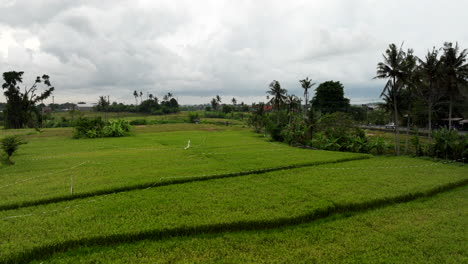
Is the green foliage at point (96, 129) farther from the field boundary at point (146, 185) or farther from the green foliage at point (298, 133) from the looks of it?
the field boundary at point (146, 185)

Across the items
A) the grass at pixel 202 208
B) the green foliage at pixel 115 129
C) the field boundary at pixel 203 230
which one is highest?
the green foliage at pixel 115 129

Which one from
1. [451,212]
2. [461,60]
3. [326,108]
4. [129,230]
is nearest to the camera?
[129,230]

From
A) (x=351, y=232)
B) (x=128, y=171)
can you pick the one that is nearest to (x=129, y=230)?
(x=351, y=232)

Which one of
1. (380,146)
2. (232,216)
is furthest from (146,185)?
(380,146)

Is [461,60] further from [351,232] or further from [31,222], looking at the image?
[31,222]

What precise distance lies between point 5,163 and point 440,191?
81.4 ft

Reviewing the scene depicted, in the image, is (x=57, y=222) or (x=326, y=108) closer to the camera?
(x=57, y=222)

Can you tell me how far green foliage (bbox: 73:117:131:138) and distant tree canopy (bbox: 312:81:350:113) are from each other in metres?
46.2

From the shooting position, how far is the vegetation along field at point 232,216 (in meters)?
6.57

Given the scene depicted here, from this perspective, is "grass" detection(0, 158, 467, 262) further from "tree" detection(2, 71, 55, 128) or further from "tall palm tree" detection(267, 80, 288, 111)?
"tree" detection(2, 71, 55, 128)

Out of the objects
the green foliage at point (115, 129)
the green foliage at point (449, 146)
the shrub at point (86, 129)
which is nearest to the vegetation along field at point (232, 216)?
the green foliage at point (449, 146)

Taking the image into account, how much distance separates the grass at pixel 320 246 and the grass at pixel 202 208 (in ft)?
1.10

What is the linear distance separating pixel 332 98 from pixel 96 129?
171ft

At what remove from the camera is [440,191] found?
11867mm
